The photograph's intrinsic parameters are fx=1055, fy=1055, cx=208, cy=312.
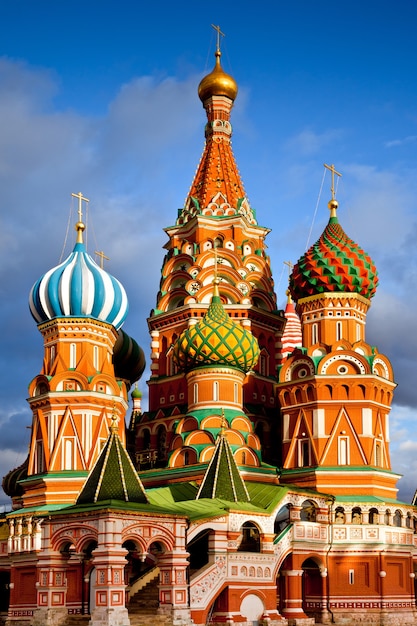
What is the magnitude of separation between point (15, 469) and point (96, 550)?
14.8m

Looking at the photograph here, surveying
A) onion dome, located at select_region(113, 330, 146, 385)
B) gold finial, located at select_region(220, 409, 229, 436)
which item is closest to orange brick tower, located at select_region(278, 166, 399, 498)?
gold finial, located at select_region(220, 409, 229, 436)

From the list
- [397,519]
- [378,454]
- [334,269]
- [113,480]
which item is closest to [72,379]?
[113,480]

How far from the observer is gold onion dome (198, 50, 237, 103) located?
1497 inches

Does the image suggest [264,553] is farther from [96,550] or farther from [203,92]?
[203,92]

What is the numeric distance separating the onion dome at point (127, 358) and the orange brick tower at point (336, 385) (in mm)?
7380

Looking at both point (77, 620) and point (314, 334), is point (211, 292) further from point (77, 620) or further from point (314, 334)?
point (77, 620)

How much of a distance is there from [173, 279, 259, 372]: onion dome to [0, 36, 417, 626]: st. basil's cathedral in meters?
0.06

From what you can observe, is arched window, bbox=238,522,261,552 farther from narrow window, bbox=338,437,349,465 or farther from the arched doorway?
narrow window, bbox=338,437,349,465

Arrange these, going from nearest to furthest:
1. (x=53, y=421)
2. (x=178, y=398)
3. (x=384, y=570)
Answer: (x=384, y=570)
(x=53, y=421)
(x=178, y=398)

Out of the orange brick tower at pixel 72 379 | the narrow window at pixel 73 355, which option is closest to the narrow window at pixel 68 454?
the orange brick tower at pixel 72 379

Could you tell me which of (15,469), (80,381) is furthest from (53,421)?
(15,469)

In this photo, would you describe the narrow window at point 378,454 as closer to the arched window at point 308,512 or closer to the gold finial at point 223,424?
the arched window at point 308,512

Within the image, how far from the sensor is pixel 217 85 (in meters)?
38.0

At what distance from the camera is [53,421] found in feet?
99.5
